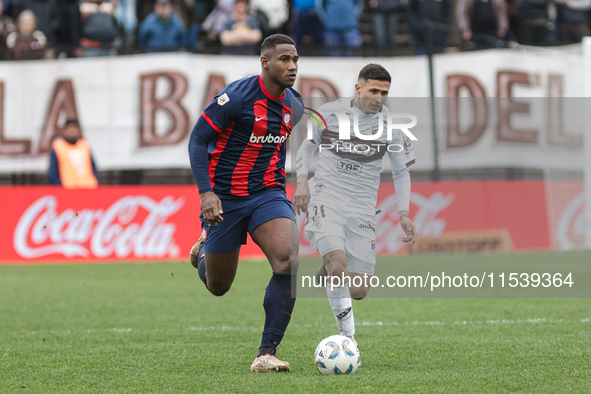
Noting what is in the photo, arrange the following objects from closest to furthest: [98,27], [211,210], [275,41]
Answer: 1. [211,210]
2. [275,41]
3. [98,27]

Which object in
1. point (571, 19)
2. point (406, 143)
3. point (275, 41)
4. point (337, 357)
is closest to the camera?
point (337, 357)

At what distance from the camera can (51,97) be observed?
15102 mm

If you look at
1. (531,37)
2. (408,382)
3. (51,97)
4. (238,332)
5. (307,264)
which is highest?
(531,37)

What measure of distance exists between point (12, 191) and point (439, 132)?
7419 mm

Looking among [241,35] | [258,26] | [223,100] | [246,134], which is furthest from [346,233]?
[258,26]

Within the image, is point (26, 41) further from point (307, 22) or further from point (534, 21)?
point (534, 21)

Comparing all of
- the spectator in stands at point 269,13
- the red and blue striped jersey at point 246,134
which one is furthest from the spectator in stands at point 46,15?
the red and blue striped jersey at point 246,134

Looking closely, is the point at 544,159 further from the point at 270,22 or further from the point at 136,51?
the point at 136,51

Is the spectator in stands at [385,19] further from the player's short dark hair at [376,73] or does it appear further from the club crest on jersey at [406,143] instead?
the player's short dark hair at [376,73]

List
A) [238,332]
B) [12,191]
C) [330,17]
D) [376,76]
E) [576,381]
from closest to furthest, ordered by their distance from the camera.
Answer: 1. [576,381]
2. [376,76]
3. [238,332]
4. [12,191]
5. [330,17]

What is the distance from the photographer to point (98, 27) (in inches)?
603

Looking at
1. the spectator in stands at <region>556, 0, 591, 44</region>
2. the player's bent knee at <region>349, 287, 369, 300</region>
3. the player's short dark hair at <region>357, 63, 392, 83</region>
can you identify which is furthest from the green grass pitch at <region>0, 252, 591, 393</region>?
the spectator in stands at <region>556, 0, 591, 44</region>

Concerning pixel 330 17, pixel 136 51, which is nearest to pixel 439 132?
pixel 330 17

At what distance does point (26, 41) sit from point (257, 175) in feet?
35.5
